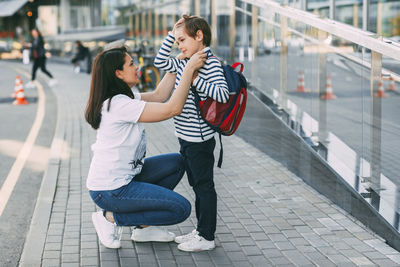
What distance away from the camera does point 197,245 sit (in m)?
4.82

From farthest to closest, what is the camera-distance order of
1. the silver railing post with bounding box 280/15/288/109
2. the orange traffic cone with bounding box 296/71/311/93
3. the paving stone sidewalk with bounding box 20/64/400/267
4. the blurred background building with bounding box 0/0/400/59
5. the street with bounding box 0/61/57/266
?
the blurred background building with bounding box 0/0/400/59, the silver railing post with bounding box 280/15/288/109, the orange traffic cone with bounding box 296/71/311/93, the street with bounding box 0/61/57/266, the paving stone sidewalk with bounding box 20/64/400/267

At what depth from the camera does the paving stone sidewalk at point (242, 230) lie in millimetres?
4676

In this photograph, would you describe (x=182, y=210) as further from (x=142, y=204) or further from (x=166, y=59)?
(x=166, y=59)

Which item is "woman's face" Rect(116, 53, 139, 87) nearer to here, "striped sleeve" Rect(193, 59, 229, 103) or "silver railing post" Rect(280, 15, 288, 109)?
"striped sleeve" Rect(193, 59, 229, 103)

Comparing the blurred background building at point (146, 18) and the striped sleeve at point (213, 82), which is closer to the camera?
the striped sleeve at point (213, 82)

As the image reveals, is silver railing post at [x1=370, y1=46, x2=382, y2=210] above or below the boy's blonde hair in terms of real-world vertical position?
below

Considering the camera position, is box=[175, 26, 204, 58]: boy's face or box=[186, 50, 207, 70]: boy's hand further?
box=[175, 26, 204, 58]: boy's face

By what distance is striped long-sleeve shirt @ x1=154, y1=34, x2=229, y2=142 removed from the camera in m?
4.52

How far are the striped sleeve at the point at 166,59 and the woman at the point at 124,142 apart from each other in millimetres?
184

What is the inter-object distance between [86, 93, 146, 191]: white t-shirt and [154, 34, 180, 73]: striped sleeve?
0.97 ft

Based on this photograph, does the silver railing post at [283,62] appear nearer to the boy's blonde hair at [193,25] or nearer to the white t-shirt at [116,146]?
the boy's blonde hair at [193,25]

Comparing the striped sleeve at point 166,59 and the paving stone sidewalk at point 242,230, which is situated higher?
the striped sleeve at point 166,59


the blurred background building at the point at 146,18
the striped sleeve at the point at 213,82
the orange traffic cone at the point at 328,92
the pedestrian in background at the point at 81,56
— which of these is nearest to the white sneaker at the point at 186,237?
the striped sleeve at the point at 213,82

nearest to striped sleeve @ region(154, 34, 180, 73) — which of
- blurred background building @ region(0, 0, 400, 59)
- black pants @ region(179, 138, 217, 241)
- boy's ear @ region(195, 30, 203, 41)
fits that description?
boy's ear @ region(195, 30, 203, 41)
